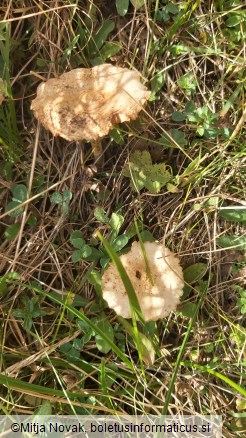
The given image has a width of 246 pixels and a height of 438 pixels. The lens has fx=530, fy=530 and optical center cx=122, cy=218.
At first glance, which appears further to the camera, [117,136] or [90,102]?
[117,136]

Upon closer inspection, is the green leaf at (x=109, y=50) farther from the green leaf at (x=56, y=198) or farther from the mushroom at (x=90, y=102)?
the green leaf at (x=56, y=198)

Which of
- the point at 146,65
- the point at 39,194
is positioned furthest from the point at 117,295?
the point at 146,65

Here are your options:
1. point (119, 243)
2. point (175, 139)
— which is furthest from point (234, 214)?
point (119, 243)

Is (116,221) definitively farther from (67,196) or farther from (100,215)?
(67,196)

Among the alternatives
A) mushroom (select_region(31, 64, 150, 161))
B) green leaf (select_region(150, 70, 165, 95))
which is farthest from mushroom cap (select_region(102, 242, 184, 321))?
green leaf (select_region(150, 70, 165, 95))

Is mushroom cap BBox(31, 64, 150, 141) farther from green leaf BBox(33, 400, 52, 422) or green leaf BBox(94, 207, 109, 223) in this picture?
green leaf BBox(33, 400, 52, 422)

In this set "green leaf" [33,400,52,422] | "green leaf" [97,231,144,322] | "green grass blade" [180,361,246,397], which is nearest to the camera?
"green leaf" [97,231,144,322]
